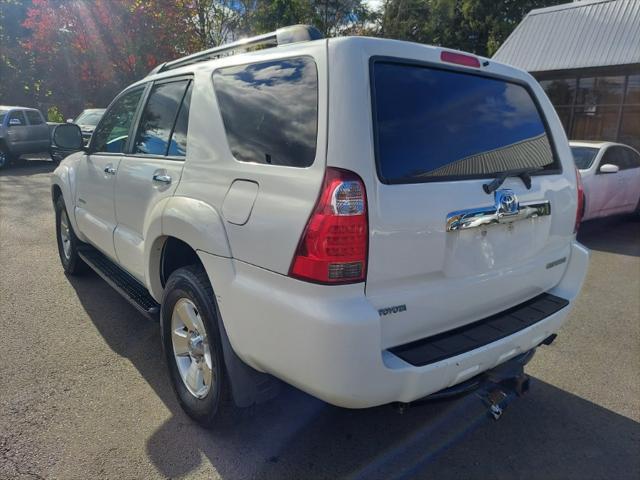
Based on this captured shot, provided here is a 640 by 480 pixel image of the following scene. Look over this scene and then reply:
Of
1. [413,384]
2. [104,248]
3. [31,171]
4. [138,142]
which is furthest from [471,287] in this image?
[31,171]

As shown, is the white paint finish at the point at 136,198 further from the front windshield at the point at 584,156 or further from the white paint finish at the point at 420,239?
the front windshield at the point at 584,156

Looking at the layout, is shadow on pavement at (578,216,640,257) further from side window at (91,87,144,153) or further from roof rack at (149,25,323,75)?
side window at (91,87,144,153)

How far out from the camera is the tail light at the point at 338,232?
2039 millimetres

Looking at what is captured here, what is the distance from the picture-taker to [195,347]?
2867 mm

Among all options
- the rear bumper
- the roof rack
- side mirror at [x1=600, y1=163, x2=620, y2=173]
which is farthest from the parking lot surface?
side mirror at [x1=600, y1=163, x2=620, y2=173]

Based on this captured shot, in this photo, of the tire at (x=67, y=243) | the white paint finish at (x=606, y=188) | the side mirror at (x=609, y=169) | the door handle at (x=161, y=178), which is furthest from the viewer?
the white paint finish at (x=606, y=188)

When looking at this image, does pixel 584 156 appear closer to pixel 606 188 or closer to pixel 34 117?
pixel 606 188

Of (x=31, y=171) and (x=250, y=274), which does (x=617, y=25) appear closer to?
(x=250, y=274)

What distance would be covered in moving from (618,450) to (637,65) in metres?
13.2

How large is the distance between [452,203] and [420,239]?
9.5 inches

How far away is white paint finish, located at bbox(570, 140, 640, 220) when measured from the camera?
7.82m

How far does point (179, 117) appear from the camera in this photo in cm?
310

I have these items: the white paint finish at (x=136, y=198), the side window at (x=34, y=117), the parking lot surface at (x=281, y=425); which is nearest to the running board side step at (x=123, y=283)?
the white paint finish at (x=136, y=198)

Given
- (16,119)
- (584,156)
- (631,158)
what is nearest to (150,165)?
(584,156)
